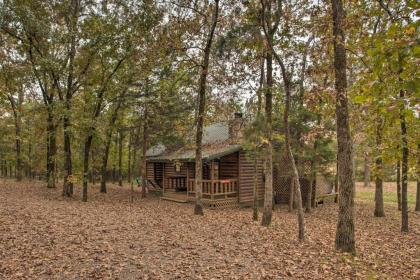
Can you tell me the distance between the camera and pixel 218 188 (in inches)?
683

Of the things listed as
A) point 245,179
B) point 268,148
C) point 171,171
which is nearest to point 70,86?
point 171,171

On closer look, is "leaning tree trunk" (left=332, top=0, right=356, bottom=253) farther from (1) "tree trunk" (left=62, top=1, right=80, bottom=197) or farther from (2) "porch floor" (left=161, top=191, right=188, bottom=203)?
(1) "tree trunk" (left=62, top=1, right=80, bottom=197)

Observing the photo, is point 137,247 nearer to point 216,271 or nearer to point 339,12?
point 216,271

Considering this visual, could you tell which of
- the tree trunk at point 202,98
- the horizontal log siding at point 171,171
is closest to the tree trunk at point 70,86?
the tree trunk at point 202,98

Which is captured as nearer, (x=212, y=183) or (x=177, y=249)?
(x=177, y=249)

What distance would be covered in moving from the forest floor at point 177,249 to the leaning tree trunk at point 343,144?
0.71m

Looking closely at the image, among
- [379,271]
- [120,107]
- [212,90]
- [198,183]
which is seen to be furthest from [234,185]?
[379,271]

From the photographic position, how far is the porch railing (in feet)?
55.2

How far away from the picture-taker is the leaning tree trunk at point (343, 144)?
726 centimetres

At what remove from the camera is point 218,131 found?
22016mm

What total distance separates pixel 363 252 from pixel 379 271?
1840 millimetres

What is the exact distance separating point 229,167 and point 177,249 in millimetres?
11748

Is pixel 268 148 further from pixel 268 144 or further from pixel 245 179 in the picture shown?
pixel 245 179

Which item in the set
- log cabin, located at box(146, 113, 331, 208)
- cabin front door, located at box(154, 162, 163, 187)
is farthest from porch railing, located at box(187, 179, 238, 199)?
cabin front door, located at box(154, 162, 163, 187)
